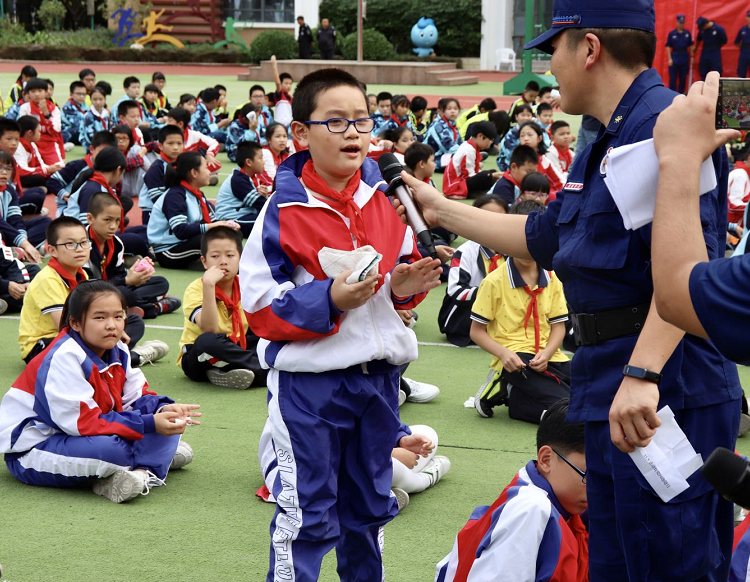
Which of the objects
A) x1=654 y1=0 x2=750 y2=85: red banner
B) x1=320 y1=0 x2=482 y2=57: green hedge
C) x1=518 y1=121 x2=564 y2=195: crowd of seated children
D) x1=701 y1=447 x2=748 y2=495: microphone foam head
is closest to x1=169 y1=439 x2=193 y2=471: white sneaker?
x1=701 y1=447 x2=748 y2=495: microphone foam head

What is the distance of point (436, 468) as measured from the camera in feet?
14.4

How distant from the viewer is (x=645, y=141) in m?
2.24

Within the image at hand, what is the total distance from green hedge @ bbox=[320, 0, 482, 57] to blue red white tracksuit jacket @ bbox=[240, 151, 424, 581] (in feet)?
113

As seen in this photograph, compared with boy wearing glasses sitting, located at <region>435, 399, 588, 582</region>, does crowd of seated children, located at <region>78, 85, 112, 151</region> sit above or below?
above

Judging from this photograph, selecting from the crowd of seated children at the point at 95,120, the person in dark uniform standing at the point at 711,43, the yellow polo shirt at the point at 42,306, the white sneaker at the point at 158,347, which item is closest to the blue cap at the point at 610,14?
the yellow polo shirt at the point at 42,306

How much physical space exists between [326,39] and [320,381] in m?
31.0

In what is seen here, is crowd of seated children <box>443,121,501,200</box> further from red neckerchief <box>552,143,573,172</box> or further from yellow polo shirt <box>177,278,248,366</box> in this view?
yellow polo shirt <box>177,278,248,366</box>

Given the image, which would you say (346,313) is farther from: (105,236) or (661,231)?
(105,236)

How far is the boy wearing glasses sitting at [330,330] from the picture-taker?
9.57ft

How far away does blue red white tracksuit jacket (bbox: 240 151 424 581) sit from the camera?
9.59 ft

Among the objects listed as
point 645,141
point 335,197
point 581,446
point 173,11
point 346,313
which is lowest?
point 581,446

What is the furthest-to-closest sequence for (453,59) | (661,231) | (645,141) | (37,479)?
(453,59) → (37,479) → (645,141) → (661,231)

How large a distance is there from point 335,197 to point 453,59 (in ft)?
107

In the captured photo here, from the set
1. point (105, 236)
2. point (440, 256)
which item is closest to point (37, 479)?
point (440, 256)
